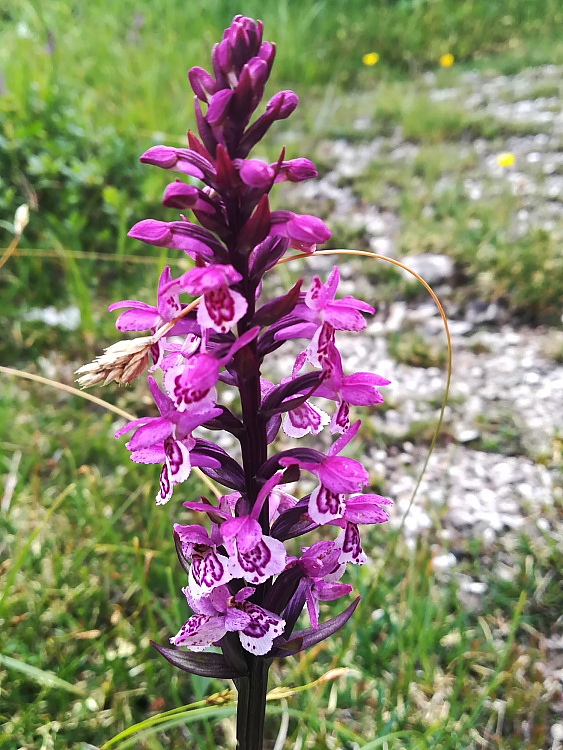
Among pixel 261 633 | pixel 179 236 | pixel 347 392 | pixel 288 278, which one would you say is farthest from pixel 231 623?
pixel 288 278

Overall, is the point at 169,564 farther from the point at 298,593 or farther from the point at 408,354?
the point at 408,354

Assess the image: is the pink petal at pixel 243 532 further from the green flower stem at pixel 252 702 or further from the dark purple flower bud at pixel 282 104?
the dark purple flower bud at pixel 282 104

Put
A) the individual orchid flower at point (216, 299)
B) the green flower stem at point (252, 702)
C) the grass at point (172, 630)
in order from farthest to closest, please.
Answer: the grass at point (172, 630) → the green flower stem at point (252, 702) → the individual orchid flower at point (216, 299)

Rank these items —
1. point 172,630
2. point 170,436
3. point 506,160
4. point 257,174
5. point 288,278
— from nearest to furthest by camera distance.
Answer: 1. point 257,174
2. point 170,436
3. point 172,630
4. point 288,278
5. point 506,160

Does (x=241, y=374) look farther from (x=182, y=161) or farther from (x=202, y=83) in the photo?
(x=202, y=83)

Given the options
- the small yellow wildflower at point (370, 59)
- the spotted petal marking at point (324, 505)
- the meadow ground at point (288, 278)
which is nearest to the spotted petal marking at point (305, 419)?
the spotted petal marking at point (324, 505)

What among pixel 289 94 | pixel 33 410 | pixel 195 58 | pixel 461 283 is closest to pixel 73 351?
pixel 33 410
